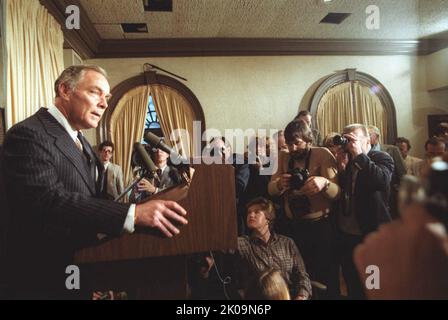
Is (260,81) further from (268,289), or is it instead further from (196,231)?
(196,231)

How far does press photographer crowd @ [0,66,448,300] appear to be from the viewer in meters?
0.51

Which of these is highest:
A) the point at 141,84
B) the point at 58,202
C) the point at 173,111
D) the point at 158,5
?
the point at 158,5

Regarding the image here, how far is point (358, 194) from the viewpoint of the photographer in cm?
216

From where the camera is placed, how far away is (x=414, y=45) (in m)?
5.52

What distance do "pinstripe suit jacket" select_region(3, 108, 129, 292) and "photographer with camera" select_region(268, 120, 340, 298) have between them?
140cm

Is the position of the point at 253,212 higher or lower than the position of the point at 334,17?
lower

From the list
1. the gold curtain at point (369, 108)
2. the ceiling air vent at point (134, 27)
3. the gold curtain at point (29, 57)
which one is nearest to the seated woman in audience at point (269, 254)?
the gold curtain at point (29, 57)

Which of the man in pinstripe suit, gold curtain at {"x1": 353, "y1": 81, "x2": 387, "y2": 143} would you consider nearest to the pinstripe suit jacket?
the man in pinstripe suit

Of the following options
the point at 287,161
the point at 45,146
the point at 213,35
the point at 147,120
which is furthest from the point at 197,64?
the point at 45,146

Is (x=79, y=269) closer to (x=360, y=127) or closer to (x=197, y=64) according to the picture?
(x=360, y=127)

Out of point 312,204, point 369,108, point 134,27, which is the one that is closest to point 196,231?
point 312,204

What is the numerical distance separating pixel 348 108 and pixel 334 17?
1.52 metres

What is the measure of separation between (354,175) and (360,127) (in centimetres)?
32

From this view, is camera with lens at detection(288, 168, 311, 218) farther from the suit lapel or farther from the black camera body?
the suit lapel
